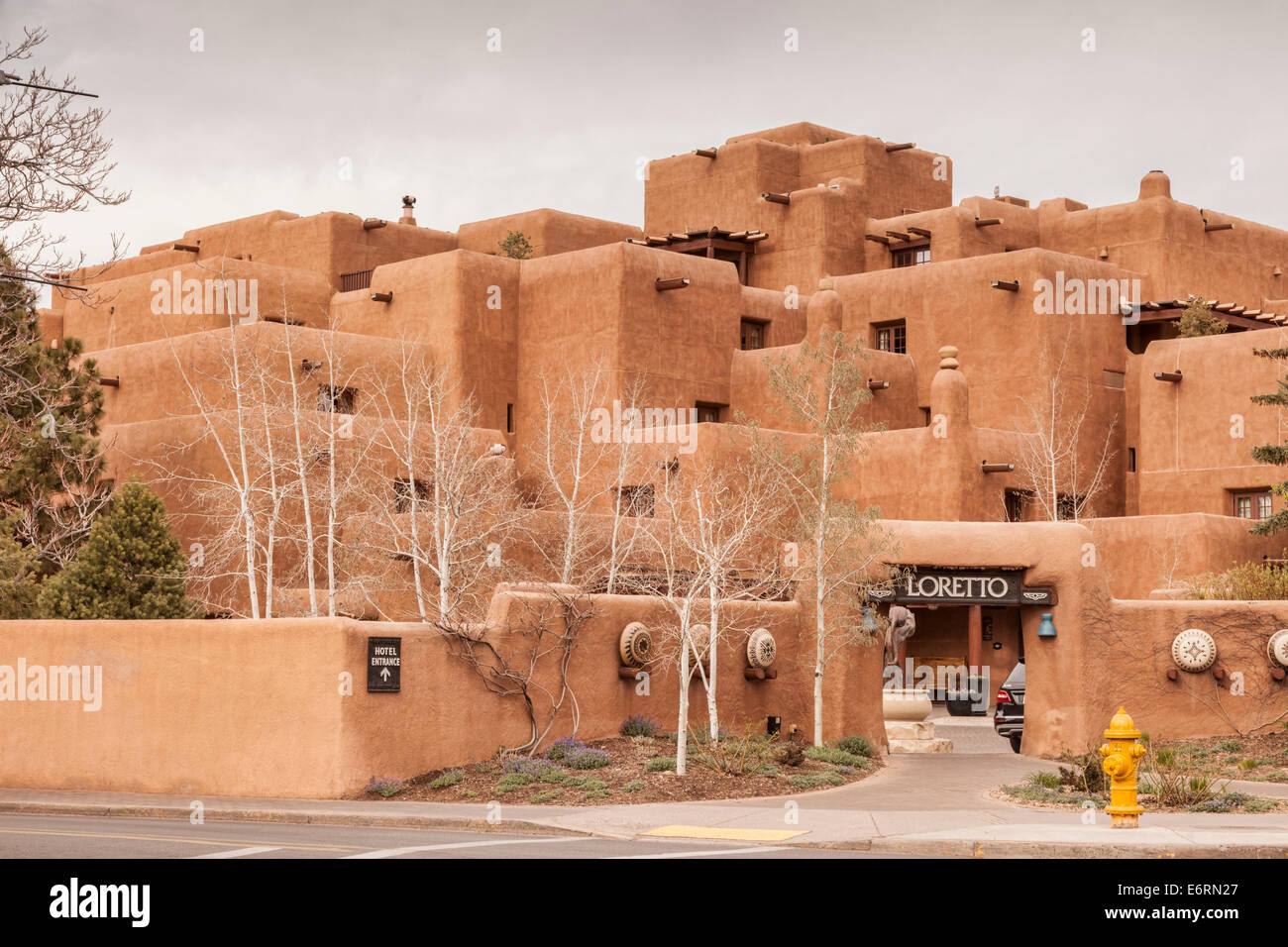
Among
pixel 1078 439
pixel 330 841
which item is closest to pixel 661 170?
pixel 1078 439

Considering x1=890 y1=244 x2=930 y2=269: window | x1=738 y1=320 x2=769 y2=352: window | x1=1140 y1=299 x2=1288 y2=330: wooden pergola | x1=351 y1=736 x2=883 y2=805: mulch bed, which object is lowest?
x1=351 y1=736 x2=883 y2=805: mulch bed

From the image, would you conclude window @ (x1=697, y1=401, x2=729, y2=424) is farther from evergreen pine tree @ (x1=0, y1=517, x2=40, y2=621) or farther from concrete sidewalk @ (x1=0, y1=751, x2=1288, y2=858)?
concrete sidewalk @ (x1=0, y1=751, x2=1288, y2=858)

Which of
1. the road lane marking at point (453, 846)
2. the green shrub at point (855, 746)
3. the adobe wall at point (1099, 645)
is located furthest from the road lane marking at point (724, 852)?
the adobe wall at point (1099, 645)

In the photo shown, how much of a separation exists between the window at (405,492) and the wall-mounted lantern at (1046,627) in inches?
581

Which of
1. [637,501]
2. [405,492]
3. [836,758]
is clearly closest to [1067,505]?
[637,501]

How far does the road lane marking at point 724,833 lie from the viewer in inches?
635

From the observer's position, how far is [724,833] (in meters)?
16.5

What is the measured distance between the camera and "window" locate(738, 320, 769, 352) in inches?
A: 1861

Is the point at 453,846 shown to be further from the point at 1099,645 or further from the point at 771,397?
the point at 771,397

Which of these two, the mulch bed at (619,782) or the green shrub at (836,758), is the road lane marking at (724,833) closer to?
the mulch bed at (619,782)

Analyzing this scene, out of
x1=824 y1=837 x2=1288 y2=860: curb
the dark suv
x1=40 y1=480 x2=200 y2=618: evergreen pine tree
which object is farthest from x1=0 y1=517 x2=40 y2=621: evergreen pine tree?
the dark suv

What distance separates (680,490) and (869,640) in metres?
9.21

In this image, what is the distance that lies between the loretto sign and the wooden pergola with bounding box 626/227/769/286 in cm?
2597
